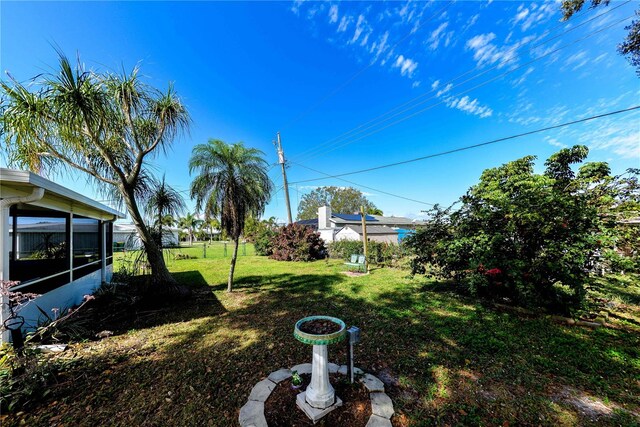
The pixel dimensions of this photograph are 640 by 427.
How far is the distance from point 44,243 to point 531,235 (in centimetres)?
1008

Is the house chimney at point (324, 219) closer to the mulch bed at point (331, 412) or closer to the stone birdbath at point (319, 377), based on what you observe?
the mulch bed at point (331, 412)

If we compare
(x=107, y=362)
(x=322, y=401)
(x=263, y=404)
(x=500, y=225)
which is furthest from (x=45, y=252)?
(x=500, y=225)

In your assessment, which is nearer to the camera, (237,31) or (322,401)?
(322,401)

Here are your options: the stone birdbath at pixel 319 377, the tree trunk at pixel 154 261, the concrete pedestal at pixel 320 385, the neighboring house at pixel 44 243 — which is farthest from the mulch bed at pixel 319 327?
the tree trunk at pixel 154 261

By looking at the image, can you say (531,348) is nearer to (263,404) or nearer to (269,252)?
(263,404)

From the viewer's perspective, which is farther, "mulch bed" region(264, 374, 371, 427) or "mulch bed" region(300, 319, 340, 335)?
"mulch bed" region(300, 319, 340, 335)

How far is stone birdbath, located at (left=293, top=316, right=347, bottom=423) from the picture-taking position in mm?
2195

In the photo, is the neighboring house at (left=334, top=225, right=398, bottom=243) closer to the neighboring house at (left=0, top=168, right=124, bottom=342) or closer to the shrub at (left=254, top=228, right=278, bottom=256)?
the shrub at (left=254, top=228, right=278, bottom=256)

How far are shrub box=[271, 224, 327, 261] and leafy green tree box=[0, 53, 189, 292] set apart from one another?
8.32m

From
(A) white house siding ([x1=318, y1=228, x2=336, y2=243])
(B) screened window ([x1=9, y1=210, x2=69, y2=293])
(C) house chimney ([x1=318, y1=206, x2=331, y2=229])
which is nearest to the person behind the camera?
(B) screened window ([x1=9, y1=210, x2=69, y2=293])

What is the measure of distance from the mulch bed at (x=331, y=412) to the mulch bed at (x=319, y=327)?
2.35 ft

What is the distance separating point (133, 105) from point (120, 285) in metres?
5.05

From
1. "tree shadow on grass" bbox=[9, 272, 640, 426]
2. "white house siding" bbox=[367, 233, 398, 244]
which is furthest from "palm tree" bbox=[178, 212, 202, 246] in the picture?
"tree shadow on grass" bbox=[9, 272, 640, 426]

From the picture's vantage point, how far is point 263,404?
7.65 ft
